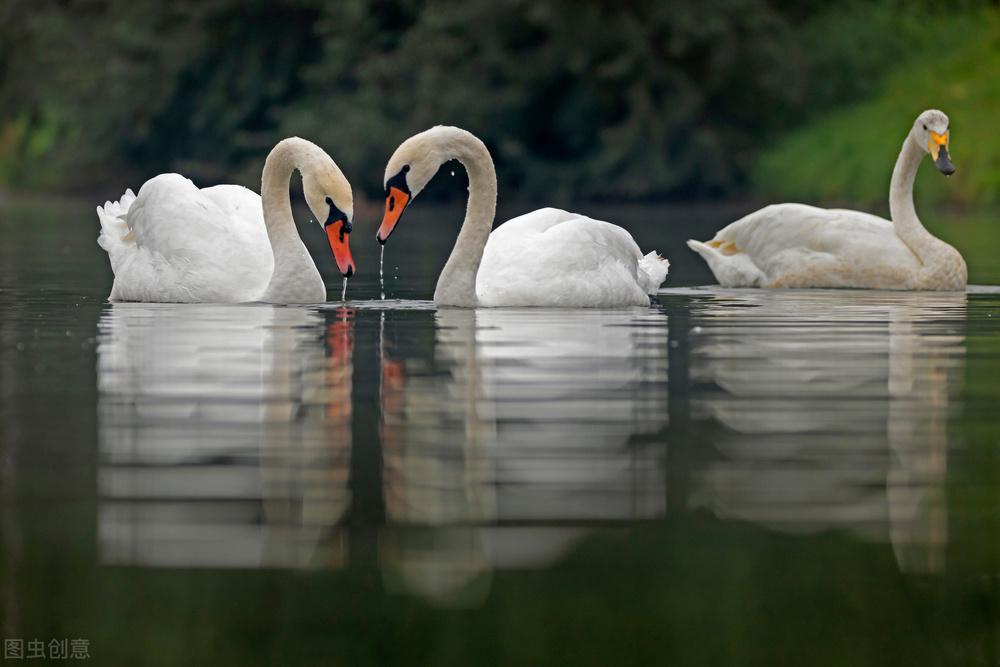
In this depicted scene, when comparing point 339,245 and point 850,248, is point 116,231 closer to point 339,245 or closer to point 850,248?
point 339,245

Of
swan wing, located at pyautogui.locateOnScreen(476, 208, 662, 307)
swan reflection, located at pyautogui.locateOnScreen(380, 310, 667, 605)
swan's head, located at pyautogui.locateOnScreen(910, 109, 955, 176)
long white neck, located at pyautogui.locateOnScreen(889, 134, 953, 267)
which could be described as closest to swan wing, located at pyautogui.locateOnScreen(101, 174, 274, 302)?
swan wing, located at pyautogui.locateOnScreen(476, 208, 662, 307)

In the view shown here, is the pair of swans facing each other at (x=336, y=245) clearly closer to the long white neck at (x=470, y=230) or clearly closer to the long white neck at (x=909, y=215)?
the long white neck at (x=470, y=230)

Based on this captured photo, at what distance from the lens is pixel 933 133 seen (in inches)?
575

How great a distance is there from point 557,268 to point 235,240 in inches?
83.3

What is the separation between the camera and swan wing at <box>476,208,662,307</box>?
37.5 feet

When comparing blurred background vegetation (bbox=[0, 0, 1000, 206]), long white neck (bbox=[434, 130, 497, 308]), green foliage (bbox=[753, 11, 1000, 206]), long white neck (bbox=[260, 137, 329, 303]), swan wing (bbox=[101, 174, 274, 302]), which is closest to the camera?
long white neck (bbox=[434, 130, 497, 308])

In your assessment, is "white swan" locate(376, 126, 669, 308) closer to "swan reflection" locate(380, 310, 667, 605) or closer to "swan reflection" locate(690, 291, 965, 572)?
"swan reflection" locate(690, 291, 965, 572)

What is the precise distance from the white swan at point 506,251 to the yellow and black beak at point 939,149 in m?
3.04

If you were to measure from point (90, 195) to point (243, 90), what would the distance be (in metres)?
6.37

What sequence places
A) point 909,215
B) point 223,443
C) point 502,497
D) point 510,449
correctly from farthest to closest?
point 909,215
point 223,443
point 510,449
point 502,497

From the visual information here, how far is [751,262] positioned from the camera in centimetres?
1475

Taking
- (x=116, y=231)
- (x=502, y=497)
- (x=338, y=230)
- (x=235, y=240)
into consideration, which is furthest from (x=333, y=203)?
(x=502, y=497)

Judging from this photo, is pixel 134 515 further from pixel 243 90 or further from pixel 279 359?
pixel 243 90

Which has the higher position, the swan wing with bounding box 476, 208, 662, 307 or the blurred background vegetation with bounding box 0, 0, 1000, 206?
the blurred background vegetation with bounding box 0, 0, 1000, 206
